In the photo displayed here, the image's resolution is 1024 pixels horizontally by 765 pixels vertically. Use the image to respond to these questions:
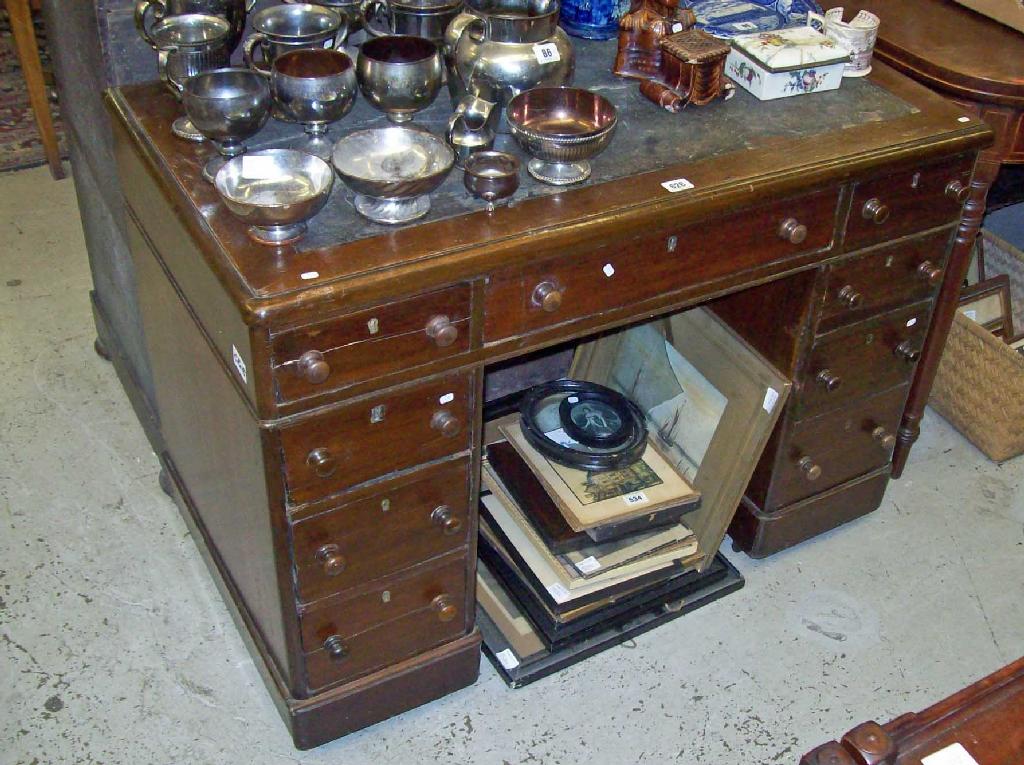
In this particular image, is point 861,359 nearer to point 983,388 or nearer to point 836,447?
point 836,447

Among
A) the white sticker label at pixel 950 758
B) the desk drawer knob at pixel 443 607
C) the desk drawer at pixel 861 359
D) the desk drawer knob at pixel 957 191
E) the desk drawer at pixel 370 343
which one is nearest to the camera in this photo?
the white sticker label at pixel 950 758

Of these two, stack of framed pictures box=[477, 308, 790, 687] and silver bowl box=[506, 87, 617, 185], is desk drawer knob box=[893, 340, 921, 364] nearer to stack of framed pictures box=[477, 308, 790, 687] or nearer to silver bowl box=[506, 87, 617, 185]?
stack of framed pictures box=[477, 308, 790, 687]

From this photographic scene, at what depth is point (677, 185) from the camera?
1764 millimetres

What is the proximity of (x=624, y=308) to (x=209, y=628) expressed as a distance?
42.1 inches

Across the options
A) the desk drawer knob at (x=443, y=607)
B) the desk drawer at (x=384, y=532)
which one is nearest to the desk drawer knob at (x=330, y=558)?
the desk drawer at (x=384, y=532)

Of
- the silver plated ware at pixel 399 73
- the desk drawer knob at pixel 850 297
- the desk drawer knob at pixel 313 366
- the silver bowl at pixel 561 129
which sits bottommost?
the desk drawer knob at pixel 850 297

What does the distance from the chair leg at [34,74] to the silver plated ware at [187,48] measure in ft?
5.17

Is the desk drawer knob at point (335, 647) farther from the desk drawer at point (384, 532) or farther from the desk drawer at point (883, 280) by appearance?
the desk drawer at point (883, 280)

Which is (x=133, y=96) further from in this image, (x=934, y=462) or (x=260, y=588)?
(x=934, y=462)

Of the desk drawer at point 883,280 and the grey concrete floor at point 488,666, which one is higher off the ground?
the desk drawer at point 883,280

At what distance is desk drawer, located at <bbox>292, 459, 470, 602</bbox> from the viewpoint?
5.76 ft

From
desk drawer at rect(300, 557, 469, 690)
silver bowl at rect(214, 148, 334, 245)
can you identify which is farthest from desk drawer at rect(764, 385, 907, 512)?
silver bowl at rect(214, 148, 334, 245)

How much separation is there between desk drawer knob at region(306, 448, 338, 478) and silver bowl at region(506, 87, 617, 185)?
53cm

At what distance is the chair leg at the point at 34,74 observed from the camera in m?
3.19
